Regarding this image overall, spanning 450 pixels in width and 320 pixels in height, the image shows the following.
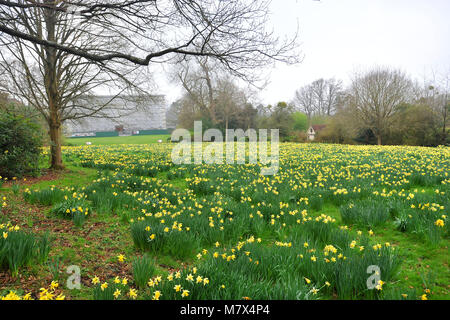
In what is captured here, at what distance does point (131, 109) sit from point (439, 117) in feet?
87.5

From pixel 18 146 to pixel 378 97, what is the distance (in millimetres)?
28142

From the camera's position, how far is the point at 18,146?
639cm

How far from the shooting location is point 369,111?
2491 centimetres

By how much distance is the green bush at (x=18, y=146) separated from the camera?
19.9ft

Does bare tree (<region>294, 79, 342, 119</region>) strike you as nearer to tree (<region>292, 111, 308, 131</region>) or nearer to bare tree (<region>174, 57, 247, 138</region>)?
tree (<region>292, 111, 308, 131</region>)

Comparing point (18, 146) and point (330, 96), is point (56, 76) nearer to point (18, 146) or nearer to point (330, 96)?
point (18, 146)

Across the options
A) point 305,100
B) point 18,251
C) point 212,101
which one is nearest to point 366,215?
point 18,251

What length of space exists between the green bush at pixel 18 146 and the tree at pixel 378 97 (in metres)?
26.4

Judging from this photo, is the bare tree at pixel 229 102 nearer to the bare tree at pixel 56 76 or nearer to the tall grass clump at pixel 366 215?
the bare tree at pixel 56 76

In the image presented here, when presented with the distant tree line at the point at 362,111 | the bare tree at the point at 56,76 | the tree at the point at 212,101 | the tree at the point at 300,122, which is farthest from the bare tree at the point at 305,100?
the bare tree at the point at 56,76

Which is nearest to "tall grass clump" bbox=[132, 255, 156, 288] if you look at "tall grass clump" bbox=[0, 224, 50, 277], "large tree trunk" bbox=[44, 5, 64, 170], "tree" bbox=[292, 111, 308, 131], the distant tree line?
"tall grass clump" bbox=[0, 224, 50, 277]

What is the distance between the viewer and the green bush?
6078 mm
